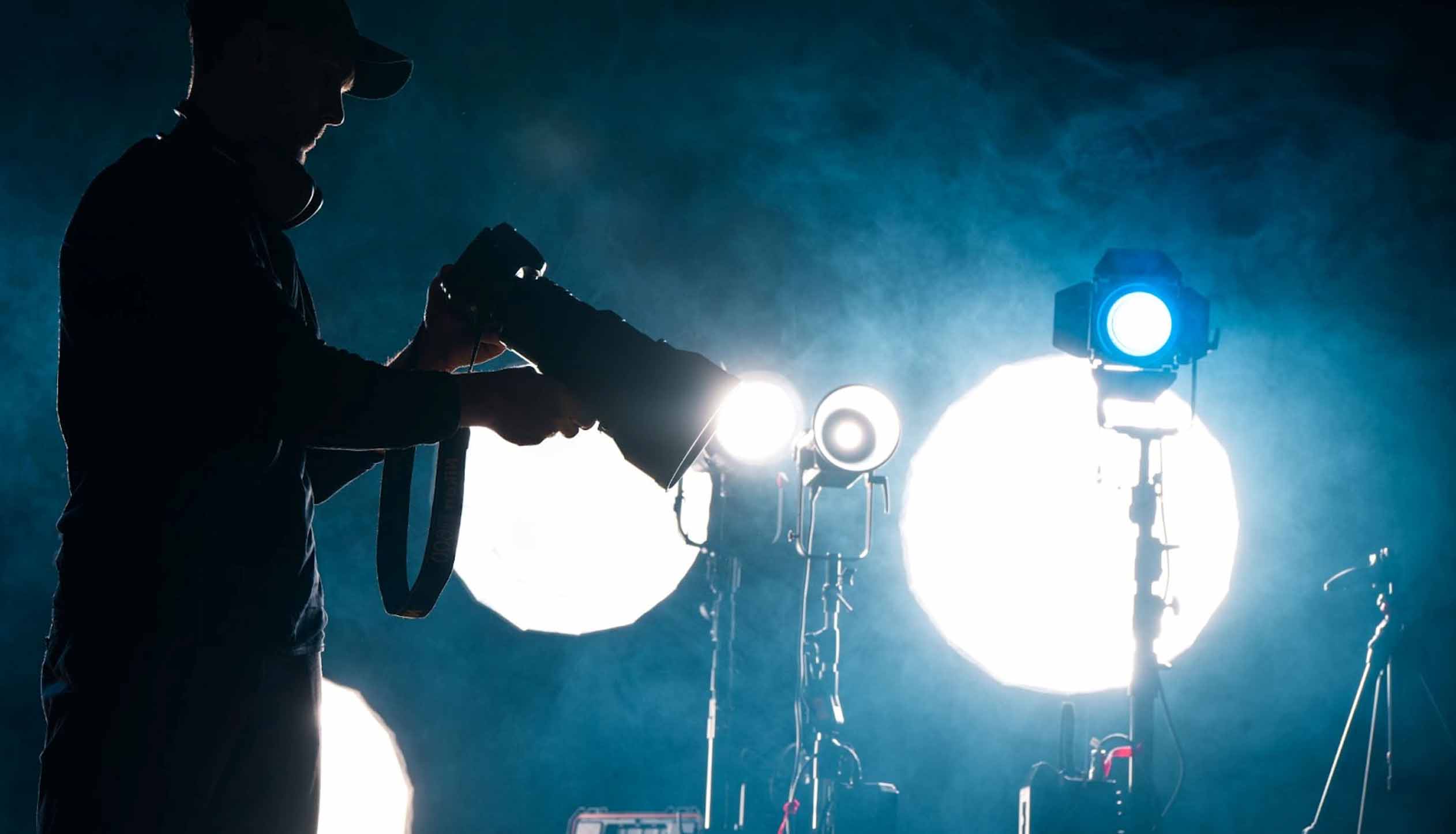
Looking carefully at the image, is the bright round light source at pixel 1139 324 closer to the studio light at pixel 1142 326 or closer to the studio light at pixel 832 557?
the studio light at pixel 1142 326

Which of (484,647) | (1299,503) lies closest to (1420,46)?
(1299,503)

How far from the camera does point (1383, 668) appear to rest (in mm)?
3494

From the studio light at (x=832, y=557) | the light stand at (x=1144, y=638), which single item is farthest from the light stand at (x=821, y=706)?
the light stand at (x=1144, y=638)

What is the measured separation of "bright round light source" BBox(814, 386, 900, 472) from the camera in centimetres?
314

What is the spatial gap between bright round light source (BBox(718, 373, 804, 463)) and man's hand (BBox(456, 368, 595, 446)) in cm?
228

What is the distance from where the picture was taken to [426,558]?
122 cm

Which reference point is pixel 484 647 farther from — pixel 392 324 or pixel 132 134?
pixel 132 134

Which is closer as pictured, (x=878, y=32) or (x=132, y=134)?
(x=132, y=134)

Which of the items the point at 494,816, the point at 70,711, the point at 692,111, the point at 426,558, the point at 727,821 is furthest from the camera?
the point at 692,111

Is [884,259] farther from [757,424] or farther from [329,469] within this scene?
[329,469]

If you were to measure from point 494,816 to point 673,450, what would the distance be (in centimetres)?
313

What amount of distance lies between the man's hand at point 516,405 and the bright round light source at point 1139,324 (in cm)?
218

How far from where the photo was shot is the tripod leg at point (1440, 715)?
146 inches

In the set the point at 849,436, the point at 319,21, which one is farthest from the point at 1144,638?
the point at 319,21
